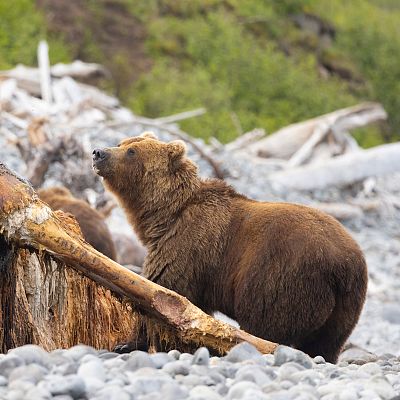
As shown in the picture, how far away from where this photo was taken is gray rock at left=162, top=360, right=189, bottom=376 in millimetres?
4508

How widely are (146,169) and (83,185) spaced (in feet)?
19.4

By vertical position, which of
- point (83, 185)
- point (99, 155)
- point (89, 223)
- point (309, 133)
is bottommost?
point (89, 223)

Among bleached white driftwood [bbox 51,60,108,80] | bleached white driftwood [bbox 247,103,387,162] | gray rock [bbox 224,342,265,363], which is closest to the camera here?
gray rock [bbox 224,342,265,363]

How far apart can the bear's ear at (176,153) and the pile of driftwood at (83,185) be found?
1.28m

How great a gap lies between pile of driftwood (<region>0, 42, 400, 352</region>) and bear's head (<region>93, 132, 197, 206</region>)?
105 centimetres

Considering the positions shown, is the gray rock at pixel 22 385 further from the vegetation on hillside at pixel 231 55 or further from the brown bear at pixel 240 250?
the vegetation on hillside at pixel 231 55

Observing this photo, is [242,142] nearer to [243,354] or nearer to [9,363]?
[243,354]

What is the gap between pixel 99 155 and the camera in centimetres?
730

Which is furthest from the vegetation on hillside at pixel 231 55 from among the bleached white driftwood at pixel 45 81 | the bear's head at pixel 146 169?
the bear's head at pixel 146 169

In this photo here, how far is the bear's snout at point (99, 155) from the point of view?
729 centimetres

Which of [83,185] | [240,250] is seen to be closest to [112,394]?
[240,250]

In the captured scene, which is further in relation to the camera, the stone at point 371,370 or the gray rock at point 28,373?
the stone at point 371,370

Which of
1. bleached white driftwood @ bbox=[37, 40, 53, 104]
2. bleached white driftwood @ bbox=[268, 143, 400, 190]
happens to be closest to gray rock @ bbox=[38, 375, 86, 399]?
bleached white driftwood @ bbox=[268, 143, 400, 190]

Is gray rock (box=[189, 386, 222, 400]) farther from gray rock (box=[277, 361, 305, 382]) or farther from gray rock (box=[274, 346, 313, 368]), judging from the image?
gray rock (box=[274, 346, 313, 368])
